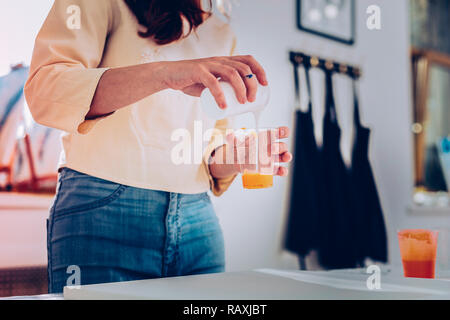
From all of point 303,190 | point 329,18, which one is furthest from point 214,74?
point 329,18

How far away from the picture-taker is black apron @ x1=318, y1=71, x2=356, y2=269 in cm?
201

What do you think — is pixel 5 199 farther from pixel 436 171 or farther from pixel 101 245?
pixel 436 171

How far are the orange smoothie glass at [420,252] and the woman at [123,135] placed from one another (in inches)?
11.7

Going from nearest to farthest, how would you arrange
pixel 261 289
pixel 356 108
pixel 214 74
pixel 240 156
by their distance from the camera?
pixel 261 289
pixel 214 74
pixel 240 156
pixel 356 108

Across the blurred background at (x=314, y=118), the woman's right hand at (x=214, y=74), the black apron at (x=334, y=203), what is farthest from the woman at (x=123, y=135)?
the black apron at (x=334, y=203)

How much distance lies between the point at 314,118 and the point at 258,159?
1.13 meters

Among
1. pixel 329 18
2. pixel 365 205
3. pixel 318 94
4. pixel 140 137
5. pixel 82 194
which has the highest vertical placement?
pixel 329 18

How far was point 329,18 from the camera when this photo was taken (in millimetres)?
2176

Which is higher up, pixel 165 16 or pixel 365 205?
pixel 165 16

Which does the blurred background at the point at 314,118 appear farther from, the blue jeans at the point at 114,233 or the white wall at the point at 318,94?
the blue jeans at the point at 114,233

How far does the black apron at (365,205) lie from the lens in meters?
2.13

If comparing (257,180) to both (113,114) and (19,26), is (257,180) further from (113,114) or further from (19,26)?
(19,26)

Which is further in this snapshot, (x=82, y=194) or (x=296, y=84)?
(x=296, y=84)

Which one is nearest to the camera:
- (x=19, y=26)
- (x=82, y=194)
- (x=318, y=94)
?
(x=82, y=194)
